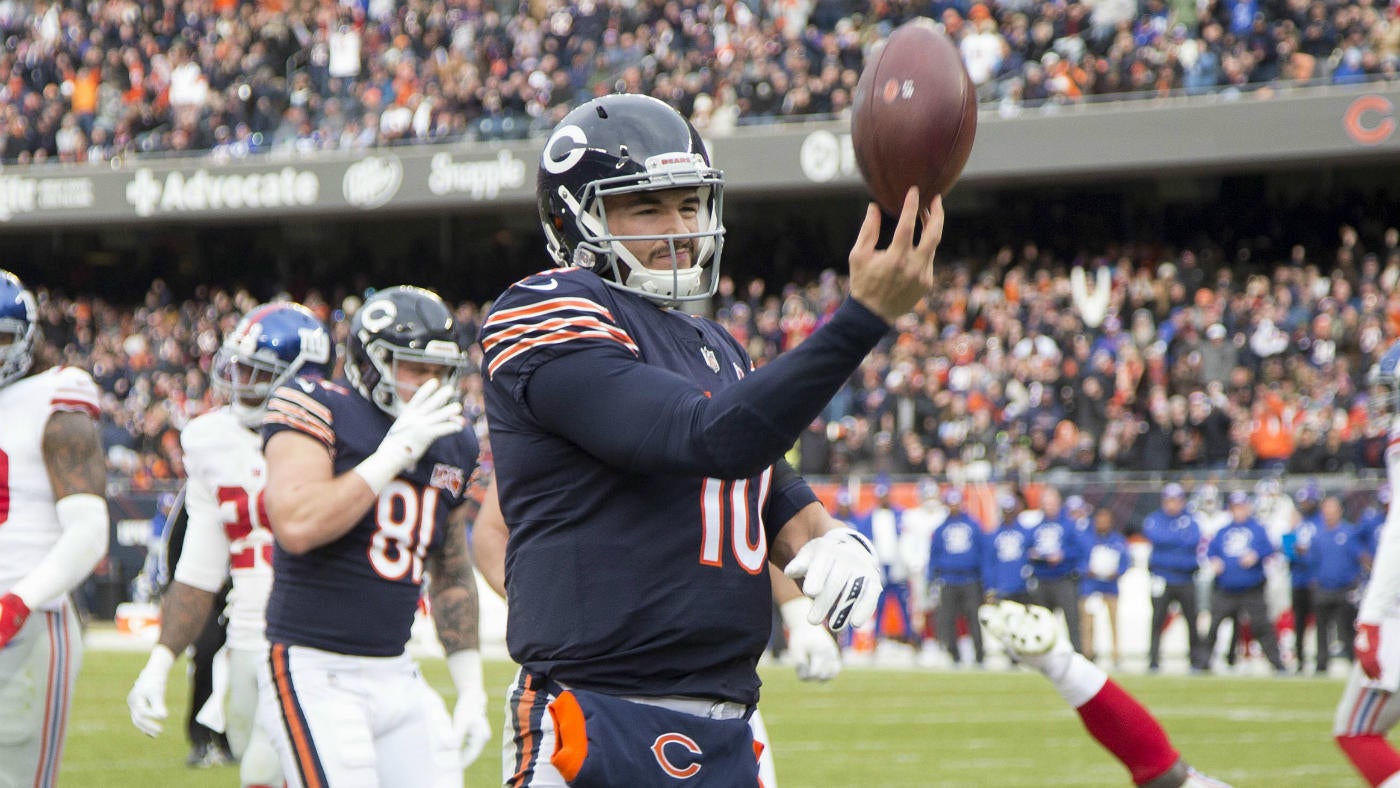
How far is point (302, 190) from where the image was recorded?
81.1 ft

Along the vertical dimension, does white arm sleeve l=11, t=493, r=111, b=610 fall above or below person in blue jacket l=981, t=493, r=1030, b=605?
above

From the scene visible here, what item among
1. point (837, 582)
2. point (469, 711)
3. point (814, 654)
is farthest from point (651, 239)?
point (469, 711)

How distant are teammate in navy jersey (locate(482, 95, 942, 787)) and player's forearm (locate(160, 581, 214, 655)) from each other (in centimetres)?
317

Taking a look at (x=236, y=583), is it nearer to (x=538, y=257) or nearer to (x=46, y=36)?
(x=538, y=257)

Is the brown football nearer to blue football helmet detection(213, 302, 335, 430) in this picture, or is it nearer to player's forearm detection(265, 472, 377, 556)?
player's forearm detection(265, 472, 377, 556)

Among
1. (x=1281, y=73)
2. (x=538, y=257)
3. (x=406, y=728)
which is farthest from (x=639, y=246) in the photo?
(x=538, y=257)

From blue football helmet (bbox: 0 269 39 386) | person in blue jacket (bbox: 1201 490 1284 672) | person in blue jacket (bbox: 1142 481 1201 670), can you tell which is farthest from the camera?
person in blue jacket (bbox: 1142 481 1201 670)

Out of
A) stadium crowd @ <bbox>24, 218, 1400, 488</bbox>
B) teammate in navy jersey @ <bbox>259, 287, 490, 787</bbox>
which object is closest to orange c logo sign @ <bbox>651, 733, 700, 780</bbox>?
teammate in navy jersey @ <bbox>259, 287, 490, 787</bbox>

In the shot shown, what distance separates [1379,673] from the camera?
618cm

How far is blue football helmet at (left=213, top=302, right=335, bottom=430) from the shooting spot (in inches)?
254

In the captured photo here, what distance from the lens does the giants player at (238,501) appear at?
6066 millimetres

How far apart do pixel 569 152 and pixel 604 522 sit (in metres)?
0.64

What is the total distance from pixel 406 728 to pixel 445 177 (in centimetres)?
1973

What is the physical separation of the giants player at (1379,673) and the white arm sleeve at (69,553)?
404 cm
